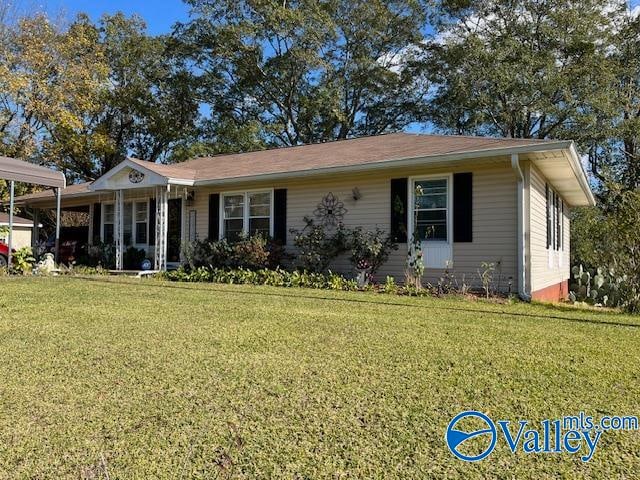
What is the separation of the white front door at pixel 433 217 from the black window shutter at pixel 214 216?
17.8 feet

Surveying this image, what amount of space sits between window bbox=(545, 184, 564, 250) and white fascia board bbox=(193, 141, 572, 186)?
340 cm

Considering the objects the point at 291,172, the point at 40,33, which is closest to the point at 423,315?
the point at 291,172

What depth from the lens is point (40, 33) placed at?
22.1m

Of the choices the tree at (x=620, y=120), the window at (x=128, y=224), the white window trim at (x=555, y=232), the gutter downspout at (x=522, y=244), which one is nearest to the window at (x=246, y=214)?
the window at (x=128, y=224)

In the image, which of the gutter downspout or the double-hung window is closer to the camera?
the gutter downspout

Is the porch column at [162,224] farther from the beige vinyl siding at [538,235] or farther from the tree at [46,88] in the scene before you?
the tree at [46,88]

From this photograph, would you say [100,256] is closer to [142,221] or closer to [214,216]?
[142,221]

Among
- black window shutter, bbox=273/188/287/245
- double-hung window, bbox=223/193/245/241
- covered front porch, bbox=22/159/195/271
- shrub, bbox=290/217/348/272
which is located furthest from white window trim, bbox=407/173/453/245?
covered front porch, bbox=22/159/195/271

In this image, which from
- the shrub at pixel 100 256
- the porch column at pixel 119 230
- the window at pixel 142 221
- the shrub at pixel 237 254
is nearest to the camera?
the shrub at pixel 237 254

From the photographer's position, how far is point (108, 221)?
15875 millimetres

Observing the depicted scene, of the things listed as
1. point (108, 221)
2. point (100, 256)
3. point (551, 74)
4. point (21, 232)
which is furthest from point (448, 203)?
point (21, 232)

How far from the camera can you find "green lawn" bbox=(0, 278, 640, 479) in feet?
7.97

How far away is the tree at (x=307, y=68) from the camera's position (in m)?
23.4

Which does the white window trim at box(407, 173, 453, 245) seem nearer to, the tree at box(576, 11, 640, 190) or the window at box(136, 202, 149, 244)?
the window at box(136, 202, 149, 244)
